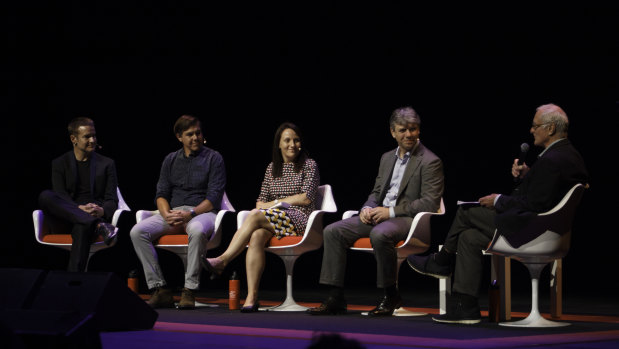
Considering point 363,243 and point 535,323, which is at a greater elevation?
point 363,243

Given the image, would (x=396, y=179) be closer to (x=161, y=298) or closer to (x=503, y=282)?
(x=503, y=282)

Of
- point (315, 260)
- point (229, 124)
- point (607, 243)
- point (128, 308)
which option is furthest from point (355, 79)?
point (128, 308)

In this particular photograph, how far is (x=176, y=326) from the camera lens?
424cm

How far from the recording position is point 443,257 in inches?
182

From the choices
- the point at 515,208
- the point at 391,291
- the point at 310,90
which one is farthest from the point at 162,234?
the point at 515,208

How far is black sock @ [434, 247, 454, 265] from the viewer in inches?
181

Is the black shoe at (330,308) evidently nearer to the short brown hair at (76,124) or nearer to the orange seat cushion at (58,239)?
the orange seat cushion at (58,239)

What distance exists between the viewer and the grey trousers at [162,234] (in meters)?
5.40

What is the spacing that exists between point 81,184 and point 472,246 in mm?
2960

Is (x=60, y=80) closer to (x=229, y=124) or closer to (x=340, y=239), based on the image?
(x=229, y=124)

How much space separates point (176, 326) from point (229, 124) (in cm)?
347

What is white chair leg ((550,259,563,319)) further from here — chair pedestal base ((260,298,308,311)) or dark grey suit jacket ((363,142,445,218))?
chair pedestal base ((260,298,308,311))

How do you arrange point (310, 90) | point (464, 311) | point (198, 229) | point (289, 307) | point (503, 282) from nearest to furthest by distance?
point (464, 311) → point (503, 282) → point (289, 307) → point (198, 229) → point (310, 90)

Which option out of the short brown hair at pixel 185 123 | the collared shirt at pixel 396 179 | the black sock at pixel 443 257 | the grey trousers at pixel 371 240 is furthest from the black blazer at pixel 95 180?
the black sock at pixel 443 257
